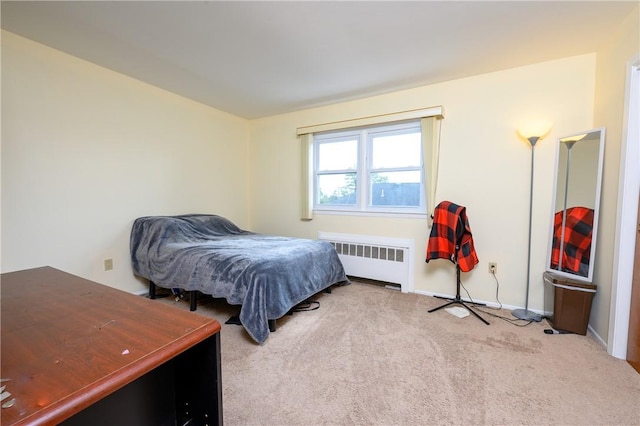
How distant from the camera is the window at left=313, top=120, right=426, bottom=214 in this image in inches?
128

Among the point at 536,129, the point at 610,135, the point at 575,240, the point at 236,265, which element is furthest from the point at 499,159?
the point at 236,265

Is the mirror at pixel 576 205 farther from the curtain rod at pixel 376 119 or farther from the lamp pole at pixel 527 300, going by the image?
the curtain rod at pixel 376 119

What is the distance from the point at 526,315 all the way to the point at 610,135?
63.6 inches

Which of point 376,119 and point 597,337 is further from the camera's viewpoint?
point 376,119

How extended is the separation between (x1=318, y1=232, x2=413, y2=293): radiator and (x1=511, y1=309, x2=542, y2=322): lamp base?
0.99m

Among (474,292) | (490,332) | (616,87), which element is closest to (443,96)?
(616,87)

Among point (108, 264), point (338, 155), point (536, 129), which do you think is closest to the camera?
point (536, 129)

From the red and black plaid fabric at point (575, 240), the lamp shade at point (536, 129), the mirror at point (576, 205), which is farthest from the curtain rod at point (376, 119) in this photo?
the red and black plaid fabric at point (575, 240)

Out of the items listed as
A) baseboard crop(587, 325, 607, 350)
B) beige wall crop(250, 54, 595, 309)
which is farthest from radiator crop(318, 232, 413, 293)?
baseboard crop(587, 325, 607, 350)

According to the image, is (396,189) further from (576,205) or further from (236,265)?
(236,265)

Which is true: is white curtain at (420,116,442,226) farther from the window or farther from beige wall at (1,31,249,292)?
beige wall at (1,31,249,292)

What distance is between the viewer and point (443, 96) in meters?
3.00

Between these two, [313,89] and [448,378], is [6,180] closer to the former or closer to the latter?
[313,89]

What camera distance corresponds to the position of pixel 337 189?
381 cm
